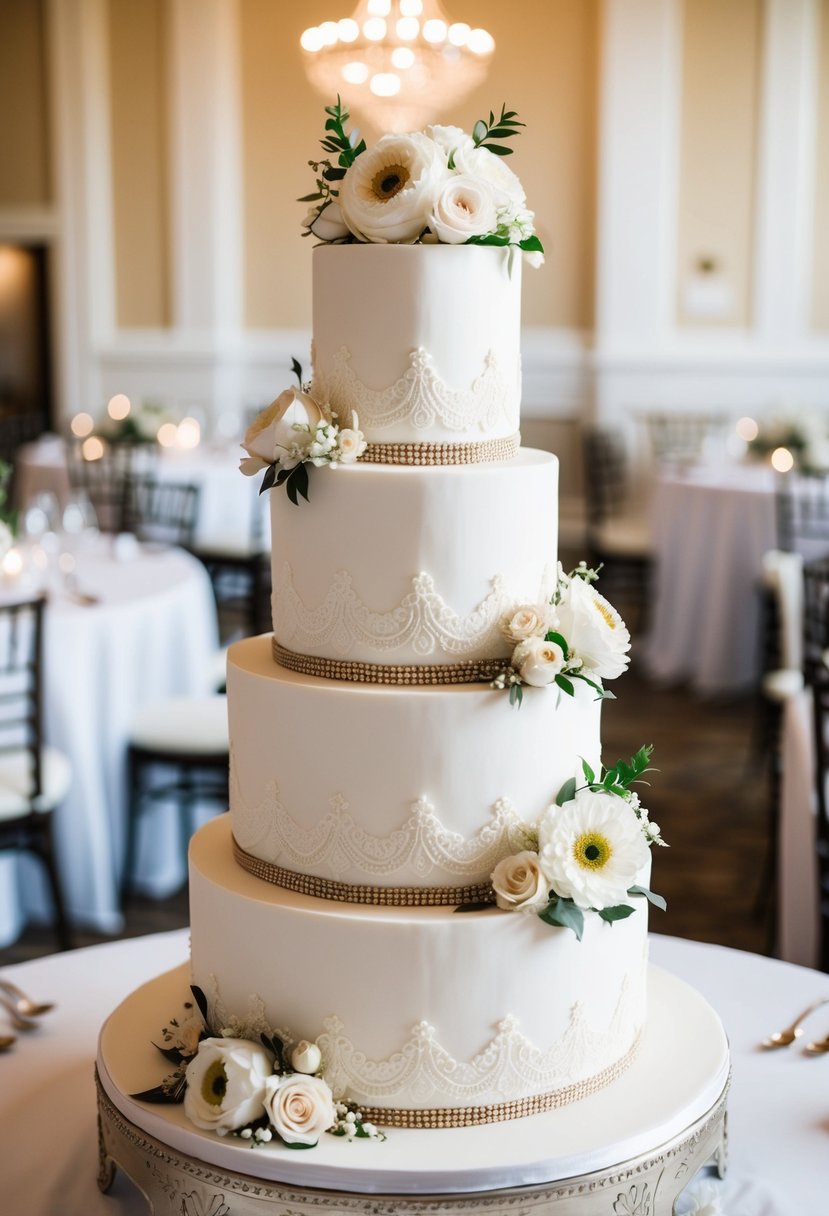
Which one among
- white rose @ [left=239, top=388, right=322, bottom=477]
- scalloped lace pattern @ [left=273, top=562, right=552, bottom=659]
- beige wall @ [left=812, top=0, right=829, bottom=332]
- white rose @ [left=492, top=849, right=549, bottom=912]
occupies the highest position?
beige wall @ [left=812, top=0, right=829, bottom=332]

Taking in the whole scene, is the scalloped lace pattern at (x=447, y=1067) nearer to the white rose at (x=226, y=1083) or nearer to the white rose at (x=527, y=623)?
the white rose at (x=226, y=1083)

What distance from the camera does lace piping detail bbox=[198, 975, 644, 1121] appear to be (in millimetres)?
1758

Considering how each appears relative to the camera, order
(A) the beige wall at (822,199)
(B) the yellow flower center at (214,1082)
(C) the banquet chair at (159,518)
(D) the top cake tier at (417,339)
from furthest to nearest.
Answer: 1. (A) the beige wall at (822,199)
2. (C) the banquet chair at (159,518)
3. (D) the top cake tier at (417,339)
4. (B) the yellow flower center at (214,1082)

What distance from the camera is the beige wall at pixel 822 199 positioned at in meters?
9.15

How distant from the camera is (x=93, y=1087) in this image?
213 centimetres

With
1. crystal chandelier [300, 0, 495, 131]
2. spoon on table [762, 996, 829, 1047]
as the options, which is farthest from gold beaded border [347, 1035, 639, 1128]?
crystal chandelier [300, 0, 495, 131]

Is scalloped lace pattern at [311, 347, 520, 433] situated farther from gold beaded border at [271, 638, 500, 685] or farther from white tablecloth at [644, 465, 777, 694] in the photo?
white tablecloth at [644, 465, 777, 694]

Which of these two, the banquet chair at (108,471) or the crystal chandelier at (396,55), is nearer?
the crystal chandelier at (396,55)

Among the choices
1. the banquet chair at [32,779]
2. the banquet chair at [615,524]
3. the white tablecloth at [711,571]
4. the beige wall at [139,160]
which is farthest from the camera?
the beige wall at [139,160]

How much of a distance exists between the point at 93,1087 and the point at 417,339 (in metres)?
1.19

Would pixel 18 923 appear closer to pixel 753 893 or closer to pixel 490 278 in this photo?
pixel 753 893

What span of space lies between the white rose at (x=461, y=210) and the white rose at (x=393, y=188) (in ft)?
0.05

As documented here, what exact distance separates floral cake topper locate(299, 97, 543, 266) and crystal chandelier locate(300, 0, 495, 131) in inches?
221

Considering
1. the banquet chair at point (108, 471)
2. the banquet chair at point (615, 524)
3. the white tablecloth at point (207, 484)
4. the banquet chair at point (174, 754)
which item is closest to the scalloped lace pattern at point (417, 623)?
the banquet chair at point (174, 754)
